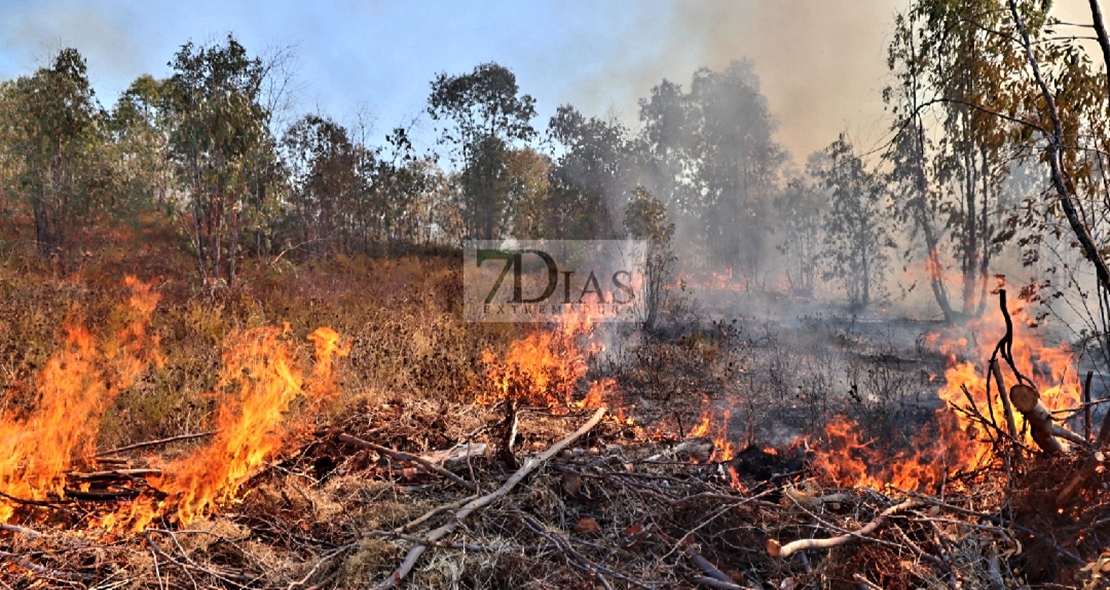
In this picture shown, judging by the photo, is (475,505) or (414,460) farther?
(414,460)

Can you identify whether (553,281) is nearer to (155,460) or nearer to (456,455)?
(456,455)

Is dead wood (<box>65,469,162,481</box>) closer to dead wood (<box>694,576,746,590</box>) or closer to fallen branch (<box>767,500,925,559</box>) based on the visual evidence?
dead wood (<box>694,576,746,590</box>)

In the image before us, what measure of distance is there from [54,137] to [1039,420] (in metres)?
16.9

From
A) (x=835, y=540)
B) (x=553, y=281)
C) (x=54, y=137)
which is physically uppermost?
(x=54, y=137)

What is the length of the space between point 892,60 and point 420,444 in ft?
47.5

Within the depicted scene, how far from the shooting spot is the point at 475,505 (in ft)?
9.63

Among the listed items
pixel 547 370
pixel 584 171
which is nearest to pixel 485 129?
pixel 584 171

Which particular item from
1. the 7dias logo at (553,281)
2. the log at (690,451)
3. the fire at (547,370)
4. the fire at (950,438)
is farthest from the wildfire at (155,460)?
the 7dias logo at (553,281)

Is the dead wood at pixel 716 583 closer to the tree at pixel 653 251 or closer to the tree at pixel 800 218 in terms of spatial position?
the tree at pixel 653 251

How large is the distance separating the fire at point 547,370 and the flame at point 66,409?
2965 millimetres

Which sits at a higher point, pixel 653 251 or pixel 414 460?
pixel 653 251

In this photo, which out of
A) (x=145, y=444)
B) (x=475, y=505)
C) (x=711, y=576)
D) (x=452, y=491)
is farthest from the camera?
(x=145, y=444)

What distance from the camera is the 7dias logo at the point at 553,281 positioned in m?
12.1

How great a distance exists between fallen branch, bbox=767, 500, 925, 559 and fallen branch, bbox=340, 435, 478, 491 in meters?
1.66
